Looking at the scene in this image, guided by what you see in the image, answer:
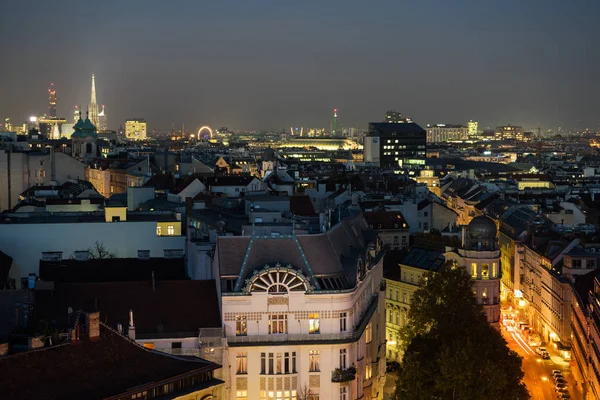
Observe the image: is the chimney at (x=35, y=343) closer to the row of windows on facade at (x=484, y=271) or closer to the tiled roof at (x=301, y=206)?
the row of windows on facade at (x=484, y=271)

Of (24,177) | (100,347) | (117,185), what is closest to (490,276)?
(100,347)

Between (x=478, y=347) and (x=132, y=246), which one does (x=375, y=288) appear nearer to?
(x=478, y=347)

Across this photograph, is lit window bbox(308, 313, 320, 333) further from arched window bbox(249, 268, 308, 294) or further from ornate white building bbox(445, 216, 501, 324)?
ornate white building bbox(445, 216, 501, 324)

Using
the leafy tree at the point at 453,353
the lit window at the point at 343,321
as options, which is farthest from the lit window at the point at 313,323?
the leafy tree at the point at 453,353

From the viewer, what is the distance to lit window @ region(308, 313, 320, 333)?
45625 mm

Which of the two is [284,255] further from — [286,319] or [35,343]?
[35,343]

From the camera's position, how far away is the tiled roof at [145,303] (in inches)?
1764

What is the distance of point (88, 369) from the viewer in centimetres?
3475

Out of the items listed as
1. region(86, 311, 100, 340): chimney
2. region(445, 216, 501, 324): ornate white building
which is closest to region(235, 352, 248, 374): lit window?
region(86, 311, 100, 340): chimney

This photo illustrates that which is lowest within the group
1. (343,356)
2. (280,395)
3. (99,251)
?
(280,395)

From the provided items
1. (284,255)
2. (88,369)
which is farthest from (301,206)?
(88,369)

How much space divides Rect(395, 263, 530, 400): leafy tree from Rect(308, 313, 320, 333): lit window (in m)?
5.71

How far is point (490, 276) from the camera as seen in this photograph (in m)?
70.9

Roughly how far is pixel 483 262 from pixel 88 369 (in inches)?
1591
